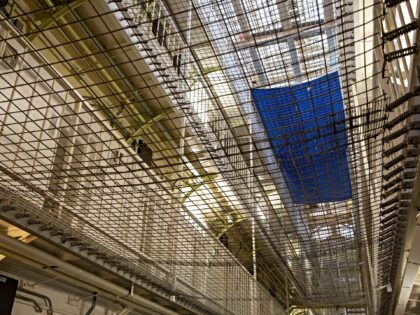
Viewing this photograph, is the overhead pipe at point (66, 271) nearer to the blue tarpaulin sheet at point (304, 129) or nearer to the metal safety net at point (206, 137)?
the metal safety net at point (206, 137)

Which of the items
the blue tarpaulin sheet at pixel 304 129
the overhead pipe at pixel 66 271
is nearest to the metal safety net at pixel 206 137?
the blue tarpaulin sheet at pixel 304 129

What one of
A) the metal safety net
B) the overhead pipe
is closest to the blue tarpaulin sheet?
the metal safety net

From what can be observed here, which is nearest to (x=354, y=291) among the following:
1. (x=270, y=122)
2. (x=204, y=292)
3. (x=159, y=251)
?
(x=204, y=292)

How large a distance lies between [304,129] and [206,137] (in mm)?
409

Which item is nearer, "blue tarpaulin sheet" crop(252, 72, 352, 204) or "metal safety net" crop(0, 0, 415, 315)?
"metal safety net" crop(0, 0, 415, 315)

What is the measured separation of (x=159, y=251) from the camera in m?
2.13

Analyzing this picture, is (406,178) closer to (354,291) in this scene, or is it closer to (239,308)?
(239,308)

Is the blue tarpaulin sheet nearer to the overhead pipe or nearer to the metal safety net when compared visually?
the metal safety net

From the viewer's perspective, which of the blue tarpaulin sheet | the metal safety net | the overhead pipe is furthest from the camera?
the overhead pipe

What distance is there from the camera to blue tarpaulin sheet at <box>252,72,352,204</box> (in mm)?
1486

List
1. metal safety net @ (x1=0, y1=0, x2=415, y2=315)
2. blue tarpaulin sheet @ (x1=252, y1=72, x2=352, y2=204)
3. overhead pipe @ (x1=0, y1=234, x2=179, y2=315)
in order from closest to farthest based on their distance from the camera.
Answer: metal safety net @ (x1=0, y1=0, x2=415, y2=315) < blue tarpaulin sheet @ (x1=252, y1=72, x2=352, y2=204) < overhead pipe @ (x1=0, y1=234, x2=179, y2=315)

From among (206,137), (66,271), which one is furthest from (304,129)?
(66,271)

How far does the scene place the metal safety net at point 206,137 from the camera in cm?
124

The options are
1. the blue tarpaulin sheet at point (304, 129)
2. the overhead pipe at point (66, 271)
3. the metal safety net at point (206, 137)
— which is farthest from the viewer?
the overhead pipe at point (66, 271)
